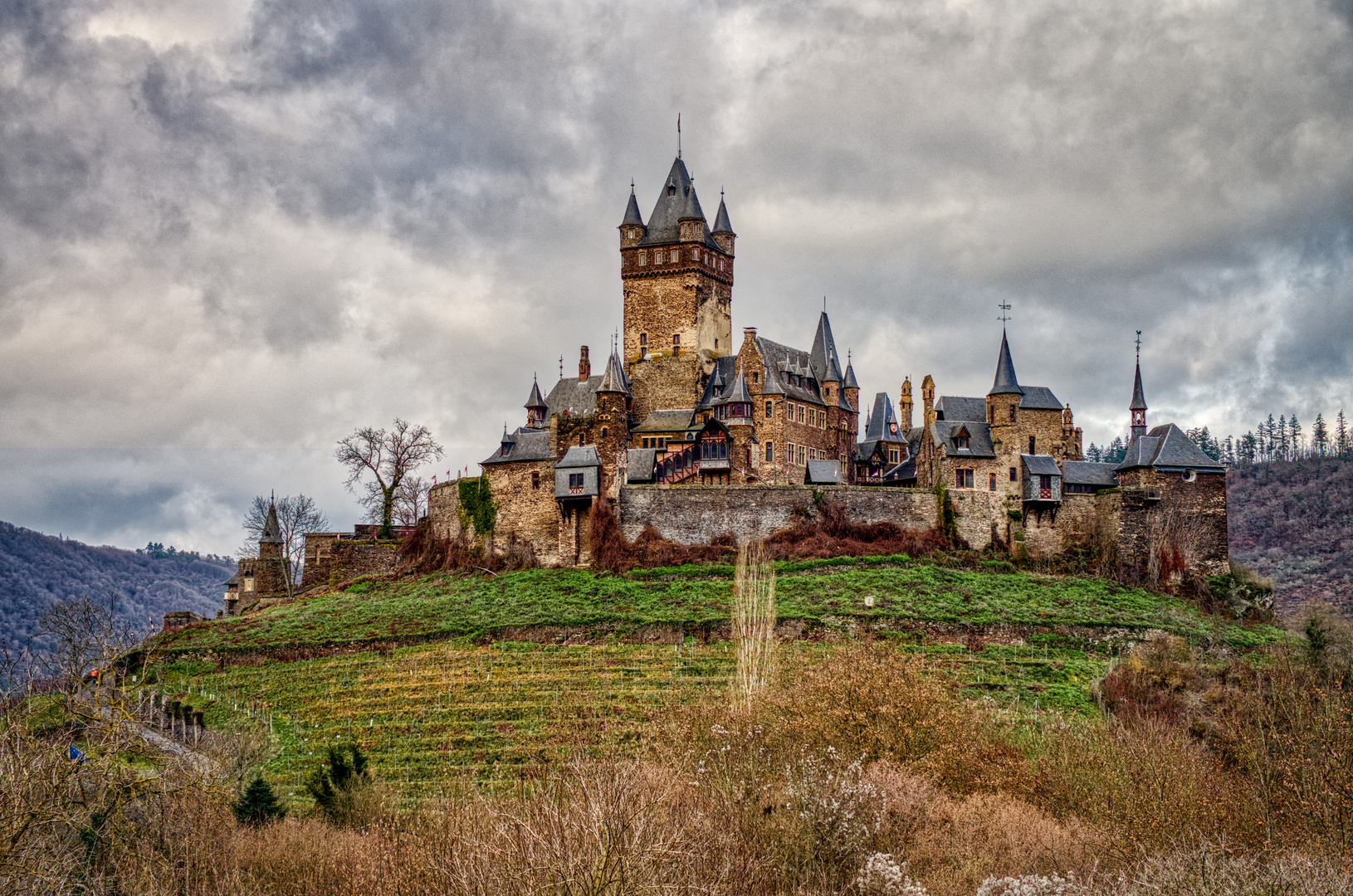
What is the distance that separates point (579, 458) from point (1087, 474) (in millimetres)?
23982

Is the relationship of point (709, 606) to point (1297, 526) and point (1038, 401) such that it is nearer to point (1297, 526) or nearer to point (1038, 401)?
point (1038, 401)

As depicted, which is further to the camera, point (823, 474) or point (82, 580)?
point (82, 580)

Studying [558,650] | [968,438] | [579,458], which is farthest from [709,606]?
[968,438]

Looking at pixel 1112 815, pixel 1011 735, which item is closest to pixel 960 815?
pixel 1112 815

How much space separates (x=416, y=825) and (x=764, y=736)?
8.23 metres

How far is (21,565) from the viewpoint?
394 ft

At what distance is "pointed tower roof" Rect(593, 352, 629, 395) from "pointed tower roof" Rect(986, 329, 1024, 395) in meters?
18.2

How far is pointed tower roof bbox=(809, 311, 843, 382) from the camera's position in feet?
228

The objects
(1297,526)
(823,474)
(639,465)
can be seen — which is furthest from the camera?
(1297,526)

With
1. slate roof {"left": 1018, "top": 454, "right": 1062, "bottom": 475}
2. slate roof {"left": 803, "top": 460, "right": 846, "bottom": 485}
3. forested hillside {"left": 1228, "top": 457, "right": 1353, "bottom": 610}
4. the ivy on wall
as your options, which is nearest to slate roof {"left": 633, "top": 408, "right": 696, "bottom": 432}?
slate roof {"left": 803, "top": 460, "right": 846, "bottom": 485}

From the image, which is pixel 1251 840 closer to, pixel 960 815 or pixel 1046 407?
pixel 960 815

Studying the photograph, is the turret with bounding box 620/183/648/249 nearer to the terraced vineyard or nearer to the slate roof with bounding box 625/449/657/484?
the slate roof with bounding box 625/449/657/484

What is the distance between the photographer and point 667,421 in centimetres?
6575

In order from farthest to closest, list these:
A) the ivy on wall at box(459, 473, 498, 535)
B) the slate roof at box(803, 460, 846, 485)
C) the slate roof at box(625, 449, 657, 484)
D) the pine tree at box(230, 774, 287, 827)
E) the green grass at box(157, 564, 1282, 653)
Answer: the slate roof at box(803, 460, 846, 485) < the slate roof at box(625, 449, 657, 484) < the ivy on wall at box(459, 473, 498, 535) < the green grass at box(157, 564, 1282, 653) < the pine tree at box(230, 774, 287, 827)
